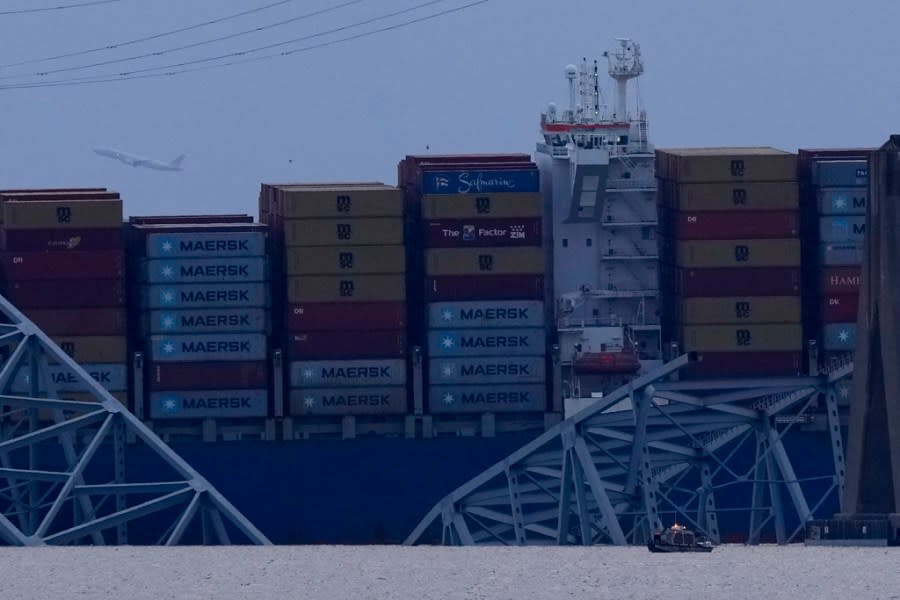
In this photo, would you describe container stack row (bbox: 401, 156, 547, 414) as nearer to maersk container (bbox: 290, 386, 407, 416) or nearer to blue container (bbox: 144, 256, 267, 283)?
maersk container (bbox: 290, 386, 407, 416)

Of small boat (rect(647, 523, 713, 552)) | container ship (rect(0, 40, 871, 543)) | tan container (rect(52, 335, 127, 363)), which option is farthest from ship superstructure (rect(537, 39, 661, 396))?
small boat (rect(647, 523, 713, 552))

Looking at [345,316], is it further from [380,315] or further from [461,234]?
[461,234]

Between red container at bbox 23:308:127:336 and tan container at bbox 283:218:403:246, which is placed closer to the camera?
red container at bbox 23:308:127:336

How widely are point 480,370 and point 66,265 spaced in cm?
1072

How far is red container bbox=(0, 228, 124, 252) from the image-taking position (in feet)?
198

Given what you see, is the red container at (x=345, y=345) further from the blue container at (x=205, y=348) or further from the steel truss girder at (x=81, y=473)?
the steel truss girder at (x=81, y=473)

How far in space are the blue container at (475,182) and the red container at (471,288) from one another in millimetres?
2278

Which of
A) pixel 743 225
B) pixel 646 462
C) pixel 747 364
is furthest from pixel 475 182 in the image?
pixel 646 462

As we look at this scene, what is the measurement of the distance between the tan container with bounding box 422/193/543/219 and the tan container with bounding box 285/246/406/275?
1329 mm

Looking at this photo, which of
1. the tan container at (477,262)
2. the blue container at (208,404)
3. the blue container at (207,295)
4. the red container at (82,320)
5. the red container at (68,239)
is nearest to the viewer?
the red container at (82,320)

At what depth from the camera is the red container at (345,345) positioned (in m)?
60.5

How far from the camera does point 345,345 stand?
60719 mm

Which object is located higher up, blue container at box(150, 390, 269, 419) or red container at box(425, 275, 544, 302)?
red container at box(425, 275, 544, 302)

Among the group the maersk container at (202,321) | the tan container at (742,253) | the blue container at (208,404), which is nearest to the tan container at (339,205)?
the maersk container at (202,321)
